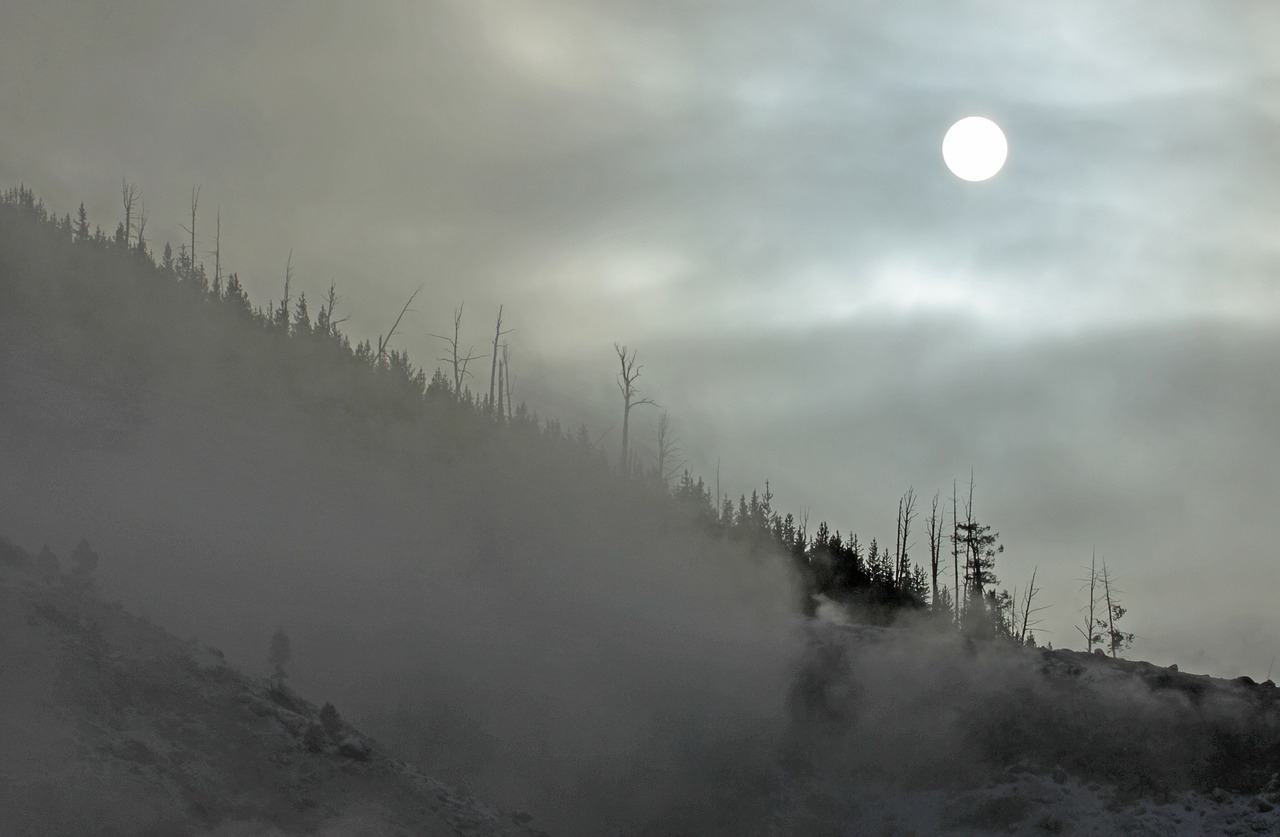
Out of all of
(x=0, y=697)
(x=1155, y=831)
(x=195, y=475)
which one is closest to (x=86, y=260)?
(x=195, y=475)

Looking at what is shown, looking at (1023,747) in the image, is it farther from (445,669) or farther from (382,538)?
(382,538)

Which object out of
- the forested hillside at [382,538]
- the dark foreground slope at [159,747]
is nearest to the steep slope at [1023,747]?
the forested hillside at [382,538]

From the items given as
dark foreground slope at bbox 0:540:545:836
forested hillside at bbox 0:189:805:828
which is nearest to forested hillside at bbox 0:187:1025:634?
forested hillside at bbox 0:189:805:828

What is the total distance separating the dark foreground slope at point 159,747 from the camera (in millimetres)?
17266

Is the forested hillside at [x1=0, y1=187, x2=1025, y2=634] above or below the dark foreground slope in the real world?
above

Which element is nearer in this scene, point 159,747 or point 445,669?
point 159,747

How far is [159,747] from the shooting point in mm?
19578

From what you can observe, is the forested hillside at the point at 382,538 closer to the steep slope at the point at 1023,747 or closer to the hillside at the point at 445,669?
the hillside at the point at 445,669

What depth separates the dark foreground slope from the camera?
1727cm

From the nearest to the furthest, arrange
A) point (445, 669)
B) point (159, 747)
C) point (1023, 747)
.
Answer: point (159, 747) < point (1023, 747) < point (445, 669)

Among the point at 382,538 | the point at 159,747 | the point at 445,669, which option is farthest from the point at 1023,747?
the point at 382,538

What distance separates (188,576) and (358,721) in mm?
8258

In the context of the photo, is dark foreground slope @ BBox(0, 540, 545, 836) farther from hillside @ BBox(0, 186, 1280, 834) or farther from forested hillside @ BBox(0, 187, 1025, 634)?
forested hillside @ BBox(0, 187, 1025, 634)

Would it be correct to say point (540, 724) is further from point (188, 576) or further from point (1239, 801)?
point (1239, 801)
